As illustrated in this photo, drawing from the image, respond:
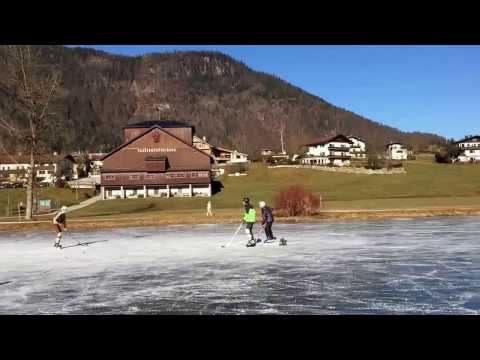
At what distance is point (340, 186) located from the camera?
72250mm

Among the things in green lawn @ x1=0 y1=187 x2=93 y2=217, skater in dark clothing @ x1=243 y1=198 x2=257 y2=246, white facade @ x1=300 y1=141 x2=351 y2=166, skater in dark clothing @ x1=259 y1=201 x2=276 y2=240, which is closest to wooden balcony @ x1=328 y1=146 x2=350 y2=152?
white facade @ x1=300 y1=141 x2=351 y2=166

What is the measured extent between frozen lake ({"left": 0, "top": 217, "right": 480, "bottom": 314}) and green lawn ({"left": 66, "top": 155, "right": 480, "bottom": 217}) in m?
31.9

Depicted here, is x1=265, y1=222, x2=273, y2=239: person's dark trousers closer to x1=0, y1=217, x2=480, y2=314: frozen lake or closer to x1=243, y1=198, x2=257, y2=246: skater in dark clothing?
x1=243, y1=198, x2=257, y2=246: skater in dark clothing

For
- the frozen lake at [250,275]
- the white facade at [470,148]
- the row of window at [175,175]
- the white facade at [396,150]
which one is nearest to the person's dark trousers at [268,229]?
the frozen lake at [250,275]

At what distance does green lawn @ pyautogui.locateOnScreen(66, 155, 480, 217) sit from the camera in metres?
56.8

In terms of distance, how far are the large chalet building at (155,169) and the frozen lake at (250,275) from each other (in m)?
50.0

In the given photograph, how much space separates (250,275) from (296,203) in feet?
66.1

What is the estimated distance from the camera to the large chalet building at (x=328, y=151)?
119 metres

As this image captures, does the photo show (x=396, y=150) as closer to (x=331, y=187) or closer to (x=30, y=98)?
(x=331, y=187)

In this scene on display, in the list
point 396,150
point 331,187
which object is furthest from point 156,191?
point 396,150

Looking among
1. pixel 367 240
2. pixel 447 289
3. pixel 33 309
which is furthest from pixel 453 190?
pixel 33 309

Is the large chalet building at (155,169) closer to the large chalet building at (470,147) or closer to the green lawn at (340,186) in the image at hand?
the green lawn at (340,186)
